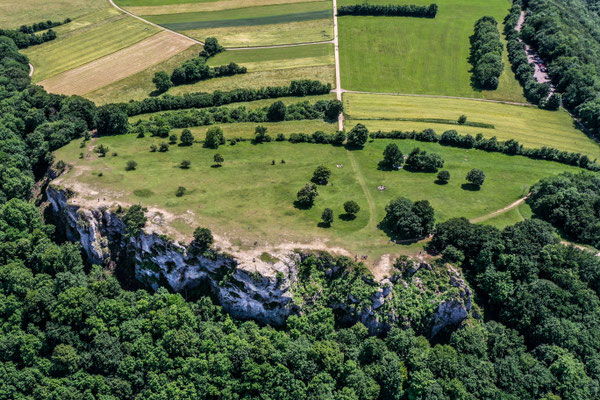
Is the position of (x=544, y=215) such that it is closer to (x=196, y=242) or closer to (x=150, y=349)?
(x=196, y=242)

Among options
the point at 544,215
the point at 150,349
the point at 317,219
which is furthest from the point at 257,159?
the point at 544,215

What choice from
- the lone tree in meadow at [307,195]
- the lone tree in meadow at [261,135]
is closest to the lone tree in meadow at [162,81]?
the lone tree in meadow at [261,135]

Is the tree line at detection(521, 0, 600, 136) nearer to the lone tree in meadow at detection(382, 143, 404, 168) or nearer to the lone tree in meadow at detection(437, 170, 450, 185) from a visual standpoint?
the lone tree in meadow at detection(437, 170, 450, 185)

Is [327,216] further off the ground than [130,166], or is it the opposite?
[130,166]

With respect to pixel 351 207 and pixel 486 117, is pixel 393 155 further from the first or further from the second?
pixel 486 117

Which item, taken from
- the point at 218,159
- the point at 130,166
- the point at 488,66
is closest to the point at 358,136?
the point at 218,159

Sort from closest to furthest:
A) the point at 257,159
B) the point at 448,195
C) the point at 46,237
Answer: the point at 46,237 < the point at 448,195 < the point at 257,159

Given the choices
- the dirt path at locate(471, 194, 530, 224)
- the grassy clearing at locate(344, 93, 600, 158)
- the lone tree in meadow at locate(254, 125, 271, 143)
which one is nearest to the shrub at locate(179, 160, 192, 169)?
the lone tree in meadow at locate(254, 125, 271, 143)
